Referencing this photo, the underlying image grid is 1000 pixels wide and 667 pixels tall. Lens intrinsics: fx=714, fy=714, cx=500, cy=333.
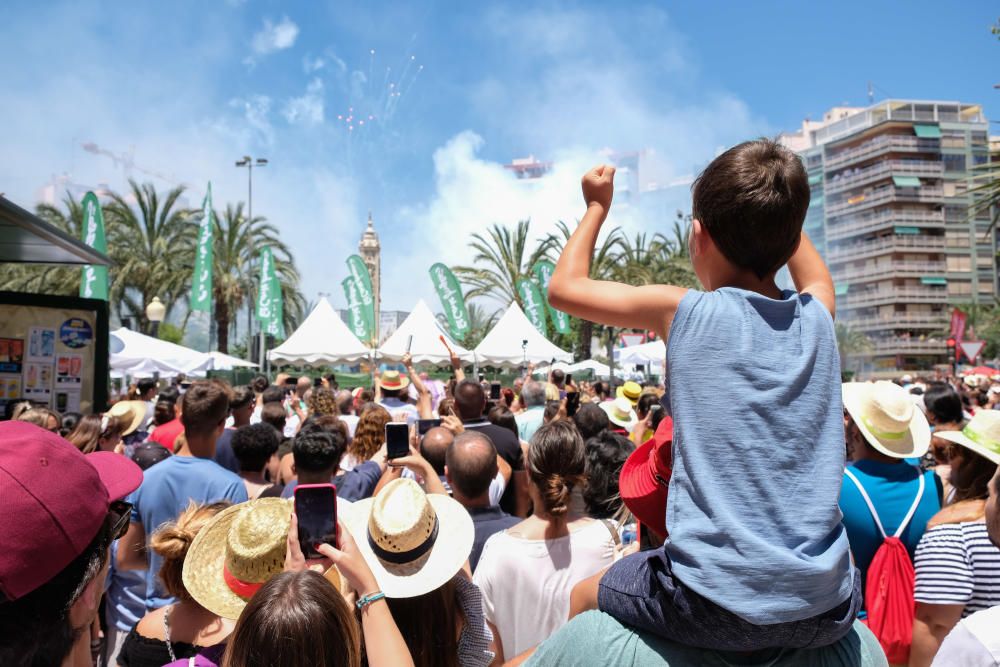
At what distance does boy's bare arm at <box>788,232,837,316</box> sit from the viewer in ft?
5.76

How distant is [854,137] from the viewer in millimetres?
83688

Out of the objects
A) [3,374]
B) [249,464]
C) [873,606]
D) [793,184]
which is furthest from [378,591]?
[3,374]

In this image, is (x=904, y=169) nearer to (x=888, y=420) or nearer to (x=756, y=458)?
(x=888, y=420)

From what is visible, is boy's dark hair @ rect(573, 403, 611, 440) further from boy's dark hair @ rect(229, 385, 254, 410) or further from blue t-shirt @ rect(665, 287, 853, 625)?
blue t-shirt @ rect(665, 287, 853, 625)

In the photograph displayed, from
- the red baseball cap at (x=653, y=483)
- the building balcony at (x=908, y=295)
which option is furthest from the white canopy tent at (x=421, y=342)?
the building balcony at (x=908, y=295)

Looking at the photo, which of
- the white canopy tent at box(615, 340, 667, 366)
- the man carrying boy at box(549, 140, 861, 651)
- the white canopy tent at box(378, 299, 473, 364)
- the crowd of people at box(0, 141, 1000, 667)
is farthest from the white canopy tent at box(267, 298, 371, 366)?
the man carrying boy at box(549, 140, 861, 651)

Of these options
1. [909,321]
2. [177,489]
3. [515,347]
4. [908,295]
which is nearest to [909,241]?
[908,295]

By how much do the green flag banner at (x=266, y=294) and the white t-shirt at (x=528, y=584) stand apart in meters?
24.2

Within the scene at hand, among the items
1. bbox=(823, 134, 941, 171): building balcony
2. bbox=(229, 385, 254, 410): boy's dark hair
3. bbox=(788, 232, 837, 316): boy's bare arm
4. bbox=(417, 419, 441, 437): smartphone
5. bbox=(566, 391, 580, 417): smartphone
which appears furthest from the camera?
bbox=(823, 134, 941, 171): building balcony

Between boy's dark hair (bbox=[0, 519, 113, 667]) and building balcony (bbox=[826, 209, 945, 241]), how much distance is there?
8985 cm

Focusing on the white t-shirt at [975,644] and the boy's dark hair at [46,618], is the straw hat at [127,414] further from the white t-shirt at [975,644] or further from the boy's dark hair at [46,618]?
the white t-shirt at [975,644]

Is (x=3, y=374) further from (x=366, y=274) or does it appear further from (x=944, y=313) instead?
(x=944, y=313)

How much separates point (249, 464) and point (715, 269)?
15.0 feet

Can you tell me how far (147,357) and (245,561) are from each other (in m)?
14.6
